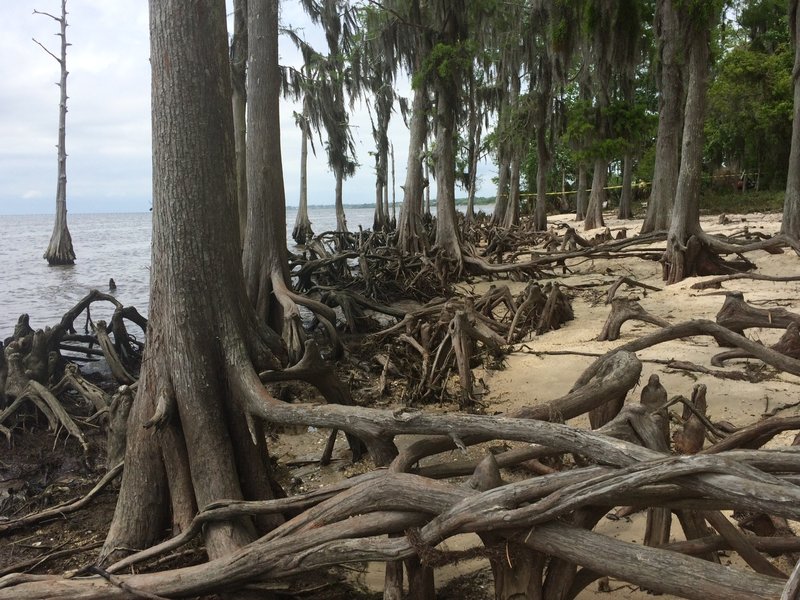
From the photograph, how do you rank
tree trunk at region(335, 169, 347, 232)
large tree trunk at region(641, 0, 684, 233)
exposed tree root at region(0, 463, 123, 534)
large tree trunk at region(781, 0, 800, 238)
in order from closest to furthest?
exposed tree root at region(0, 463, 123, 534), large tree trunk at region(781, 0, 800, 238), large tree trunk at region(641, 0, 684, 233), tree trunk at region(335, 169, 347, 232)

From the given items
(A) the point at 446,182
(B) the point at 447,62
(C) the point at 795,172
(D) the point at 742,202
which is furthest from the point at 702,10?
(D) the point at 742,202

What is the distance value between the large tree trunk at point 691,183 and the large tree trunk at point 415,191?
6.65m

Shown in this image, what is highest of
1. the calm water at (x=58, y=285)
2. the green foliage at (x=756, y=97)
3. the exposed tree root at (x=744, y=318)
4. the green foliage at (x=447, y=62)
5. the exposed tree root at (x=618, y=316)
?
the green foliage at (x=756, y=97)

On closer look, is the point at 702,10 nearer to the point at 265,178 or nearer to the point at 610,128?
the point at 265,178

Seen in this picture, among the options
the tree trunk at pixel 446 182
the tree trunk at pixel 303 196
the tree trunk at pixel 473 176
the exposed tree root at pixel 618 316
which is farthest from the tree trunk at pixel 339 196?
the exposed tree root at pixel 618 316

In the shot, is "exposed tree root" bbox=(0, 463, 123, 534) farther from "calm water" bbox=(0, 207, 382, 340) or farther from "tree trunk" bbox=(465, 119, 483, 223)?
"tree trunk" bbox=(465, 119, 483, 223)

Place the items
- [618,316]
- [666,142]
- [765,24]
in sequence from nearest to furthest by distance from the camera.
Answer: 1. [618,316]
2. [666,142]
3. [765,24]

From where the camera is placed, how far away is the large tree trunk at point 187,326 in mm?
3338

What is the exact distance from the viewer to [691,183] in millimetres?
9766

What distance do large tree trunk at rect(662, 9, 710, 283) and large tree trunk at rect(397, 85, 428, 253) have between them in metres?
6.65

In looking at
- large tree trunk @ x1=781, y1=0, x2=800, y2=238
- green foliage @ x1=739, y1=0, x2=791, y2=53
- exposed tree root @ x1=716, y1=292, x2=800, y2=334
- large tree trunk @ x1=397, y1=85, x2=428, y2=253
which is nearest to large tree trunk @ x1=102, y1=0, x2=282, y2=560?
exposed tree root @ x1=716, y1=292, x2=800, y2=334

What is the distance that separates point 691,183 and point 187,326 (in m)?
8.91

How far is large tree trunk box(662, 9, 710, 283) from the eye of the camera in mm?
9508

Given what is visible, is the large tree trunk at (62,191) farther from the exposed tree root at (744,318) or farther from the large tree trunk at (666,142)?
the exposed tree root at (744,318)
